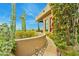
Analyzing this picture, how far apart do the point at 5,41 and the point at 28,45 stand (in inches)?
10.9

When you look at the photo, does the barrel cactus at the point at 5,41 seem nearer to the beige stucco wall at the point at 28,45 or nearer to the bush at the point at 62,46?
the beige stucco wall at the point at 28,45

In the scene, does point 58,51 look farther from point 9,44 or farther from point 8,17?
point 8,17

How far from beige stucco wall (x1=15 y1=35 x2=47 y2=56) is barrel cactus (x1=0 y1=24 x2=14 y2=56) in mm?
83

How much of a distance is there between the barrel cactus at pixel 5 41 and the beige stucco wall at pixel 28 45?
0.08m

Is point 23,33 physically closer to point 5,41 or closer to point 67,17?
point 5,41

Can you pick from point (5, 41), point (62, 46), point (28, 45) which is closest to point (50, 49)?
point (62, 46)

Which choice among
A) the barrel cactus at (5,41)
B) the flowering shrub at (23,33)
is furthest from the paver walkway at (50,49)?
the barrel cactus at (5,41)

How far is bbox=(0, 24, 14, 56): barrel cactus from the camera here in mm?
2152

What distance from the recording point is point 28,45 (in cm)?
219

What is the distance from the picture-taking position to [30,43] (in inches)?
86.1

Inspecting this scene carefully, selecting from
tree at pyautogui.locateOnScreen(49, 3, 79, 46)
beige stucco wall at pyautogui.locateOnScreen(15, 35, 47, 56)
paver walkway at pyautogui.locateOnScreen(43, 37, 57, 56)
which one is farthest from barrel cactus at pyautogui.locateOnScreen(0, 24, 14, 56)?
tree at pyautogui.locateOnScreen(49, 3, 79, 46)

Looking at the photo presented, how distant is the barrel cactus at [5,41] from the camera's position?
215cm

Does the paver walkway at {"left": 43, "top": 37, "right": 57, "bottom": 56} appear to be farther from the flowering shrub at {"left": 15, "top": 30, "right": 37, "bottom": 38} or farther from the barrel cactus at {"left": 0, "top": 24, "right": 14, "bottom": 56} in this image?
the barrel cactus at {"left": 0, "top": 24, "right": 14, "bottom": 56}

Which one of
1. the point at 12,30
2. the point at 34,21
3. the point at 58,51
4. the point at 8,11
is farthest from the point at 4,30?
the point at 58,51
